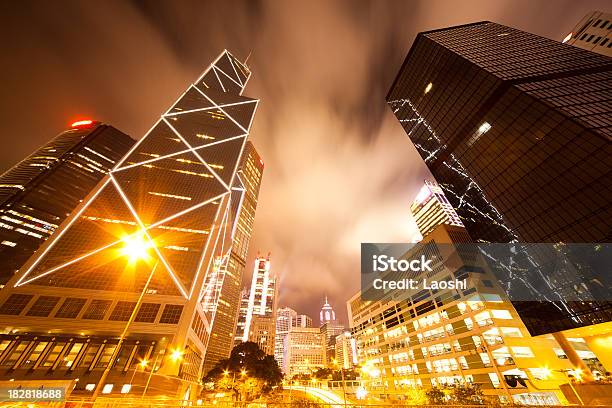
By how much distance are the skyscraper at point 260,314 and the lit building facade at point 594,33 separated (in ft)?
614

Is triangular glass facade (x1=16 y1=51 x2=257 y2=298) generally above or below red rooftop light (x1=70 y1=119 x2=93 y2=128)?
below

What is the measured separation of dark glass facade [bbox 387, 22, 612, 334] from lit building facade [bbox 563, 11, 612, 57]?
16491mm

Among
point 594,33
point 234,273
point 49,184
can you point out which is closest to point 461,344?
point 594,33

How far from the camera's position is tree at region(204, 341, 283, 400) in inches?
1689

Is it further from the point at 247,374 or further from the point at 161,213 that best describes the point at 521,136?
Answer: the point at 161,213

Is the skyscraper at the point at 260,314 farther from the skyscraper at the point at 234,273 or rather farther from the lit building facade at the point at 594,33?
the lit building facade at the point at 594,33

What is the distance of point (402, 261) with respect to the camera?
7106 cm

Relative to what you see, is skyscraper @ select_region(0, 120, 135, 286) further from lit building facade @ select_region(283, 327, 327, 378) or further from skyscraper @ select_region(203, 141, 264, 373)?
lit building facade @ select_region(283, 327, 327, 378)

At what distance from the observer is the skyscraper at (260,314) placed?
555 ft

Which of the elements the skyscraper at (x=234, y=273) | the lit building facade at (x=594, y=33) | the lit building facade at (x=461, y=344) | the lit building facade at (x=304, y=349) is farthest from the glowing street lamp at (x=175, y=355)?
the lit building facade at (x=304, y=349)

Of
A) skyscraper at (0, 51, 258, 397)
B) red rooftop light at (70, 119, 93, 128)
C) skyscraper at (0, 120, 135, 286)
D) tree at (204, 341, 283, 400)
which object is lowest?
tree at (204, 341, 283, 400)

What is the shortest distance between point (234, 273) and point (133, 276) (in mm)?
94550

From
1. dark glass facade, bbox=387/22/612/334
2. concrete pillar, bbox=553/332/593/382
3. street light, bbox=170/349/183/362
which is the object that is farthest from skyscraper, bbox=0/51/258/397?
concrete pillar, bbox=553/332/593/382

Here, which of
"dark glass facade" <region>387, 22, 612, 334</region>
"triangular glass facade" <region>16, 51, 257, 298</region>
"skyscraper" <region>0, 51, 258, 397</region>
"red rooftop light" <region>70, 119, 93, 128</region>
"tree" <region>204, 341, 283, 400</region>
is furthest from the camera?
"red rooftop light" <region>70, 119, 93, 128</region>
